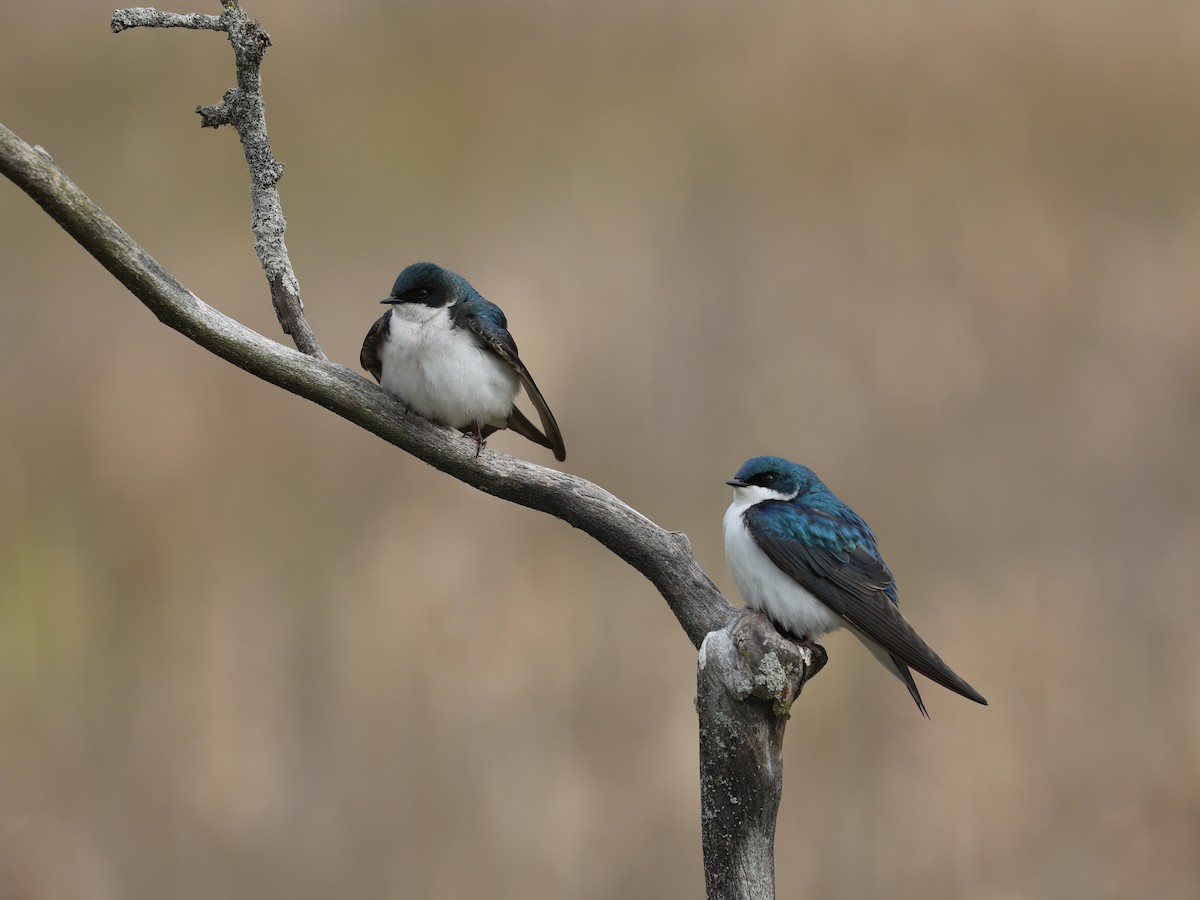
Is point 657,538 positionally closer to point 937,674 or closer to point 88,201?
point 937,674

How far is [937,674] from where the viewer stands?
160 cm

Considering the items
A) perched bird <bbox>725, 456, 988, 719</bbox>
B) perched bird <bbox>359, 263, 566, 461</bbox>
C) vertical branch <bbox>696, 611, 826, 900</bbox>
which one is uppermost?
perched bird <bbox>359, 263, 566, 461</bbox>

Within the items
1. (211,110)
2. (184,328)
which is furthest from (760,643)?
(211,110)

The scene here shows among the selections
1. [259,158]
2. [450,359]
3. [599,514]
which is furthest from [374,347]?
[599,514]

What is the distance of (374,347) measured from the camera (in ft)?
6.11

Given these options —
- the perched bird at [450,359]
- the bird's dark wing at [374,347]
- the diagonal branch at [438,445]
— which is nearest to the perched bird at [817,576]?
the diagonal branch at [438,445]

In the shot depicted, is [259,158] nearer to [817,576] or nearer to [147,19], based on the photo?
[147,19]

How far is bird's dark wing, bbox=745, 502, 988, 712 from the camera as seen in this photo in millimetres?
1675

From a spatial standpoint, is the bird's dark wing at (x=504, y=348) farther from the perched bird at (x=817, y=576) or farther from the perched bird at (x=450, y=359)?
the perched bird at (x=817, y=576)

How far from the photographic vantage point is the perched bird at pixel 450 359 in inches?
66.6

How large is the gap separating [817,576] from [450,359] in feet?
2.09

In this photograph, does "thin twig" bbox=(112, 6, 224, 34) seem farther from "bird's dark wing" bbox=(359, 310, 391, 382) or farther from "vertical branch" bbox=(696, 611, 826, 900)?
"vertical branch" bbox=(696, 611, 826, 900)

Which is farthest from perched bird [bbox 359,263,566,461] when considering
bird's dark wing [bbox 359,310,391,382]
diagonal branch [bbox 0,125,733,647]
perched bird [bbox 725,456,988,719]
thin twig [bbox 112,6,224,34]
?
thin twig [bbox 112,6,224,34]

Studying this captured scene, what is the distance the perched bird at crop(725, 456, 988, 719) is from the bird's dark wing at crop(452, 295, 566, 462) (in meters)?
0.31
